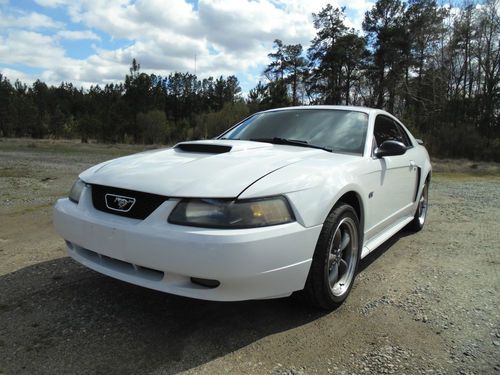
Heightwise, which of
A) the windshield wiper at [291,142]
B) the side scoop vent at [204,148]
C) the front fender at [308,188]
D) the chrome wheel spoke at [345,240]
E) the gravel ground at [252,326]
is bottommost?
the gravel ground at [252,326]

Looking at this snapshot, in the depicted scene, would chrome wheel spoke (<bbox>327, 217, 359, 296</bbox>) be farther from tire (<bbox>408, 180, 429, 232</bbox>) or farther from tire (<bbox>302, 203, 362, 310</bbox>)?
tire (<bbox>408, 180, 429, 232</bbox>)

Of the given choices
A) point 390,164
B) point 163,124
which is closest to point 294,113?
point 390,164

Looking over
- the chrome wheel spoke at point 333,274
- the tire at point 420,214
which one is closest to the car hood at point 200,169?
the chrome wheel spoke at point 333,274

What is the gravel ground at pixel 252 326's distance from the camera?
2264 mm

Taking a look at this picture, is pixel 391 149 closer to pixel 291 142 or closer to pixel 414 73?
pixel 291 142

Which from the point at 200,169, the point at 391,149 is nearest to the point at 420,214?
the point at 391,149

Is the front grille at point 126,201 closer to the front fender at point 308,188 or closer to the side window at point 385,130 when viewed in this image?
the front fender at point 308,188

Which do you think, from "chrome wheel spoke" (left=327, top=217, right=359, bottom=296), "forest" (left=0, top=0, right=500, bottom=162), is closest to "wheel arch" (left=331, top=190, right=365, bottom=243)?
"chrome wheel spoke" (left=327, top=217, right=359, bottom=296)

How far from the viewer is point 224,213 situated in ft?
7.50

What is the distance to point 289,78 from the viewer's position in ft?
141

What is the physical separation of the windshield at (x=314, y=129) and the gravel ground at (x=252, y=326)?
3.94ft

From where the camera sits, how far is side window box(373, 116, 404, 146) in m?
4.03

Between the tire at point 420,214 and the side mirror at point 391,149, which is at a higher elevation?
the side mirror at point 391,149

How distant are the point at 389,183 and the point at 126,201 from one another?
239 centimetres
